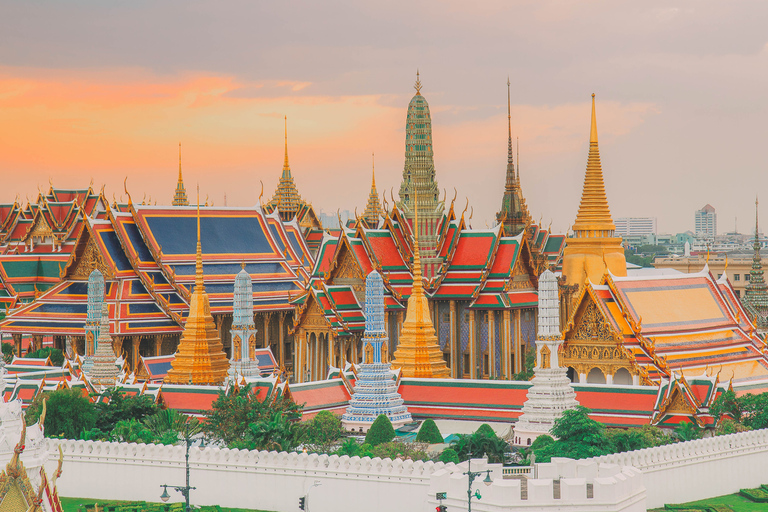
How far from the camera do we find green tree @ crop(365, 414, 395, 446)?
125 feet

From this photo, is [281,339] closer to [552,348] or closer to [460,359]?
[460,359]

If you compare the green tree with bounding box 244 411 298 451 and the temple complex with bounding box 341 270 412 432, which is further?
the temple complex with bounding box 341 270 412 432

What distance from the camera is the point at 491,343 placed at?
56.2 metres

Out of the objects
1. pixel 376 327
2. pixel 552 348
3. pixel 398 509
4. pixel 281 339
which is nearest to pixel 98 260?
pixel 281 339

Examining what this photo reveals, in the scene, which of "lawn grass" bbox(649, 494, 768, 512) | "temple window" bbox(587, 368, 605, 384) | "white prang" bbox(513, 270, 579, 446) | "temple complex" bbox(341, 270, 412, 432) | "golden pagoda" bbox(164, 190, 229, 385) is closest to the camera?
"lawn grass" bbox(649, 494, 768, 512)

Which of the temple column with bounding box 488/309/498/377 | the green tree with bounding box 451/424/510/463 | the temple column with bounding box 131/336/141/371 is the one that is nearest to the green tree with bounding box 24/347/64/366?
the temple column with bounding box 131/336/141/371

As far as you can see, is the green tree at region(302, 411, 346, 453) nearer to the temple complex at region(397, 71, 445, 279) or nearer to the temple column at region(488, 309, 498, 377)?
the temple column at region(488, 309, 498, 377)

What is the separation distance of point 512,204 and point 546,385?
3443 centimetres

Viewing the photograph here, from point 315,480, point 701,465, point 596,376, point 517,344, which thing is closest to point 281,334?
point 517,344

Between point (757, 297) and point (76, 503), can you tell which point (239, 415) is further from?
point (757, 297)

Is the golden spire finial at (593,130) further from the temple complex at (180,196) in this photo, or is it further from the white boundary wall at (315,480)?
the temple complex at (180,196)

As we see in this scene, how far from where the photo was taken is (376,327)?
43.7 meters

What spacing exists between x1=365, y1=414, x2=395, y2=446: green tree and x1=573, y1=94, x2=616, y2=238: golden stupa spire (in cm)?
1885

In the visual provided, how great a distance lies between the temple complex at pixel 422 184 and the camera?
2287 inches
